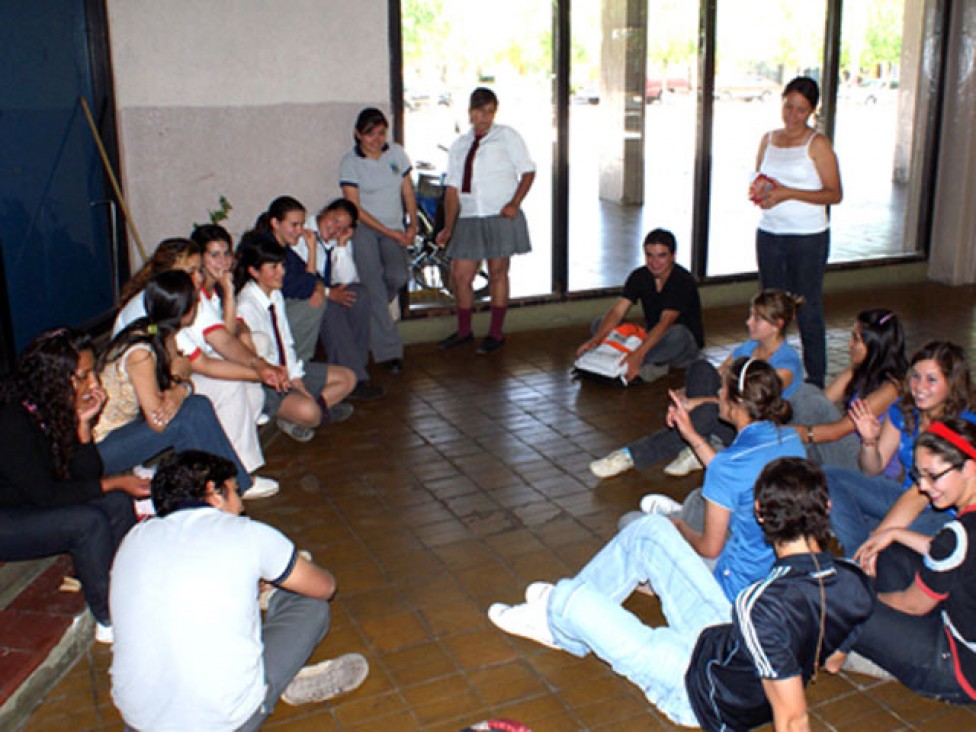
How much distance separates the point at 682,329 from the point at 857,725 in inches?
146

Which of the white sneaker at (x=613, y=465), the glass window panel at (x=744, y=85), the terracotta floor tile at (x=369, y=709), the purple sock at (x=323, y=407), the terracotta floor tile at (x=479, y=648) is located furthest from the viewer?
the glass window panel at (x=744, y=85)

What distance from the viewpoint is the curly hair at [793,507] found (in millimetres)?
3047

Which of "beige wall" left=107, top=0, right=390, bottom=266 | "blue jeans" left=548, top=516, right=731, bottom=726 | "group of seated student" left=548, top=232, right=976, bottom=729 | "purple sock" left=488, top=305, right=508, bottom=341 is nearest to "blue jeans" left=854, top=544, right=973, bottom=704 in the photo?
"group of seated student" left=548, top=232, right=976, bottom=729

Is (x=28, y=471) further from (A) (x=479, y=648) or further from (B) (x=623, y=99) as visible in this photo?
(B) (x=623, y=99)

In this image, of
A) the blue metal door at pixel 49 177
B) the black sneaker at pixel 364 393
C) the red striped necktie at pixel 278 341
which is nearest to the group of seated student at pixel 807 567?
the red striped necktie at pixel 278 341

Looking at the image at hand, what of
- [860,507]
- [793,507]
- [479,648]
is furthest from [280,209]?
[793,507]

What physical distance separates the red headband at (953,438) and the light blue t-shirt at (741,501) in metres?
0.54

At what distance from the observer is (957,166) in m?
9.52

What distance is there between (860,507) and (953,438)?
35.8 inches

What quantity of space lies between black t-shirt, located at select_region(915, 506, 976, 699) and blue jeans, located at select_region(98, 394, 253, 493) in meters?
3.00

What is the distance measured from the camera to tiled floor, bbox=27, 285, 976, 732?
142 inches

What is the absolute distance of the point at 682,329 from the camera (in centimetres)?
690

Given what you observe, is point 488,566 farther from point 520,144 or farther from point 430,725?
point 520,144

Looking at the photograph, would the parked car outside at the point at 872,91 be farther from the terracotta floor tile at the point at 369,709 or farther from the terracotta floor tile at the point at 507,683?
the terracotta floor tile at the point at 369,709
